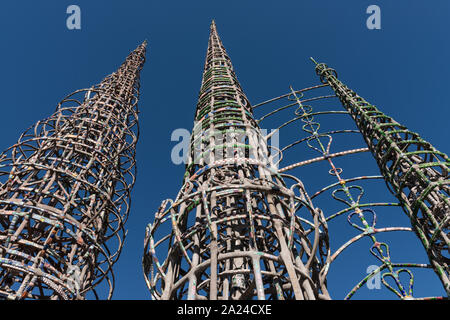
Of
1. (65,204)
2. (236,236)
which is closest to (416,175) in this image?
(236,236)

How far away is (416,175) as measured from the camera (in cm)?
795

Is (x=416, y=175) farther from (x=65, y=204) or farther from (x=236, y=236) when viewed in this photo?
(x=65, y=204)

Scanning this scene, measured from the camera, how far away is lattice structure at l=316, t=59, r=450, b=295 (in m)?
6.98

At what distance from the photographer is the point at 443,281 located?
6.59 metres

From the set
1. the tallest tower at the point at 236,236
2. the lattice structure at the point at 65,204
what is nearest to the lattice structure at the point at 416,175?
the tallest tower at the point at 236,236

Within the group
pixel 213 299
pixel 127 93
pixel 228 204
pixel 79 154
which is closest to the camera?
pixel 213 299

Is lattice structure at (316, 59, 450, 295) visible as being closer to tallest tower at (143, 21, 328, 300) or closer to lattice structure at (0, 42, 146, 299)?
tallest tower at (143, 21, 328, 300)

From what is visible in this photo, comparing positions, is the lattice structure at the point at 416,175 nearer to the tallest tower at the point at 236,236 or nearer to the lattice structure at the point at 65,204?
the tallest tower at the point at 236,236

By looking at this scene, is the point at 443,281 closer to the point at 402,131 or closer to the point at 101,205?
the point at 402,131

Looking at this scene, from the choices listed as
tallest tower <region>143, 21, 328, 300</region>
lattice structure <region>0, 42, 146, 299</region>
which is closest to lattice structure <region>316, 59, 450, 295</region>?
tallest tower <region>143, 21, 328, 300</region>

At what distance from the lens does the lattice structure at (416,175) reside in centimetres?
698

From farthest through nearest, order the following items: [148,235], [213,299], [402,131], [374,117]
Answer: [374,117]
[402,131]
[148,235]
[213,299]
